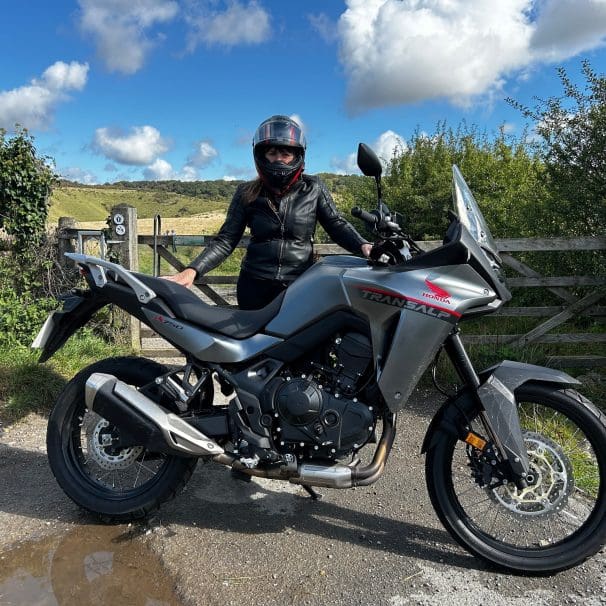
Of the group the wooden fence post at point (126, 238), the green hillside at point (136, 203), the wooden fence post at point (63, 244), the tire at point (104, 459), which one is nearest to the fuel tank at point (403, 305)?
the tire at point (104, 459)

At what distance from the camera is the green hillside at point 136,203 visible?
57784 mm

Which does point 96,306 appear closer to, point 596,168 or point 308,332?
point 308,332

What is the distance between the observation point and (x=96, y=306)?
10.4 feet

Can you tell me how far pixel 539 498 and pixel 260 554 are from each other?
1.43 m

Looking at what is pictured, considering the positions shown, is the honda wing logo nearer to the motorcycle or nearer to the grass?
the motorcycle

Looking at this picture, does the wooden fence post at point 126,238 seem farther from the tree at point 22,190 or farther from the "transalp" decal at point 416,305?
the "transalp" decal at point 416,305

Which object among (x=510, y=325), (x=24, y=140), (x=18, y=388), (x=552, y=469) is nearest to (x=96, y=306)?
(x=18, y=388)

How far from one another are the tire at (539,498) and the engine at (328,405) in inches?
18.6

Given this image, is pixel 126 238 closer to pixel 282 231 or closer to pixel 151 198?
pixel 282 231

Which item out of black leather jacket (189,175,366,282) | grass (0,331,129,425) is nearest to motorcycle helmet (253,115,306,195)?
black leather jacket (189,175,366,282)

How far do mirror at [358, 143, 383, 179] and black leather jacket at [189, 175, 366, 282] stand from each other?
3.47ft

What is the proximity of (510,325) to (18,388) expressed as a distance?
498 cm

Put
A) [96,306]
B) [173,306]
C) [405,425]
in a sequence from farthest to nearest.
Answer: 1. [405,425]
2. [96,306]
3. [173,306]

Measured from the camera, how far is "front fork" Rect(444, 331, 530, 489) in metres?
2.57
